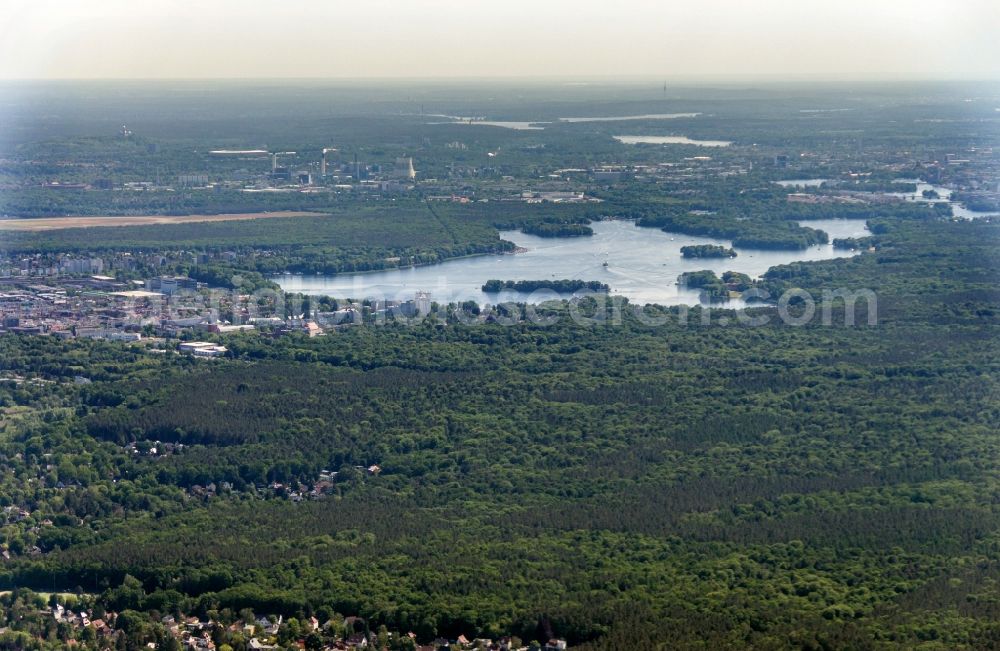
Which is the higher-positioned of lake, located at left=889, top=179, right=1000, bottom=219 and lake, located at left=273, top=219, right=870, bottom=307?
lake, located at left=889, top=179, right=1000, bottom=219

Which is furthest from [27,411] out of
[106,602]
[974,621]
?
[974,621]

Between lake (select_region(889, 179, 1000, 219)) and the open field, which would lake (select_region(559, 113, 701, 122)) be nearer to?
lake (select_region(889, 179, 1000, 219))

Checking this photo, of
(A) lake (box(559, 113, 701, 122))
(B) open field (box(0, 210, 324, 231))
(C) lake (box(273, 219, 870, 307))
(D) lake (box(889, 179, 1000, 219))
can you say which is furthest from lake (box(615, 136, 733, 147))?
(C) lake (box(273, 219, 870, 307))

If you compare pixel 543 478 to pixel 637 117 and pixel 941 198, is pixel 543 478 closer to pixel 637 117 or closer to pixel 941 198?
pixel 941 198

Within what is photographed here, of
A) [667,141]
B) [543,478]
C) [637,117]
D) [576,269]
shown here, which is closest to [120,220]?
[576,269]

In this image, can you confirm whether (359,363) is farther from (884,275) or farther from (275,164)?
(275,164)

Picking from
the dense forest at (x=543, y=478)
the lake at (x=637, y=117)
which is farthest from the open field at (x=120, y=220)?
the lake at (x=637, y=117)
